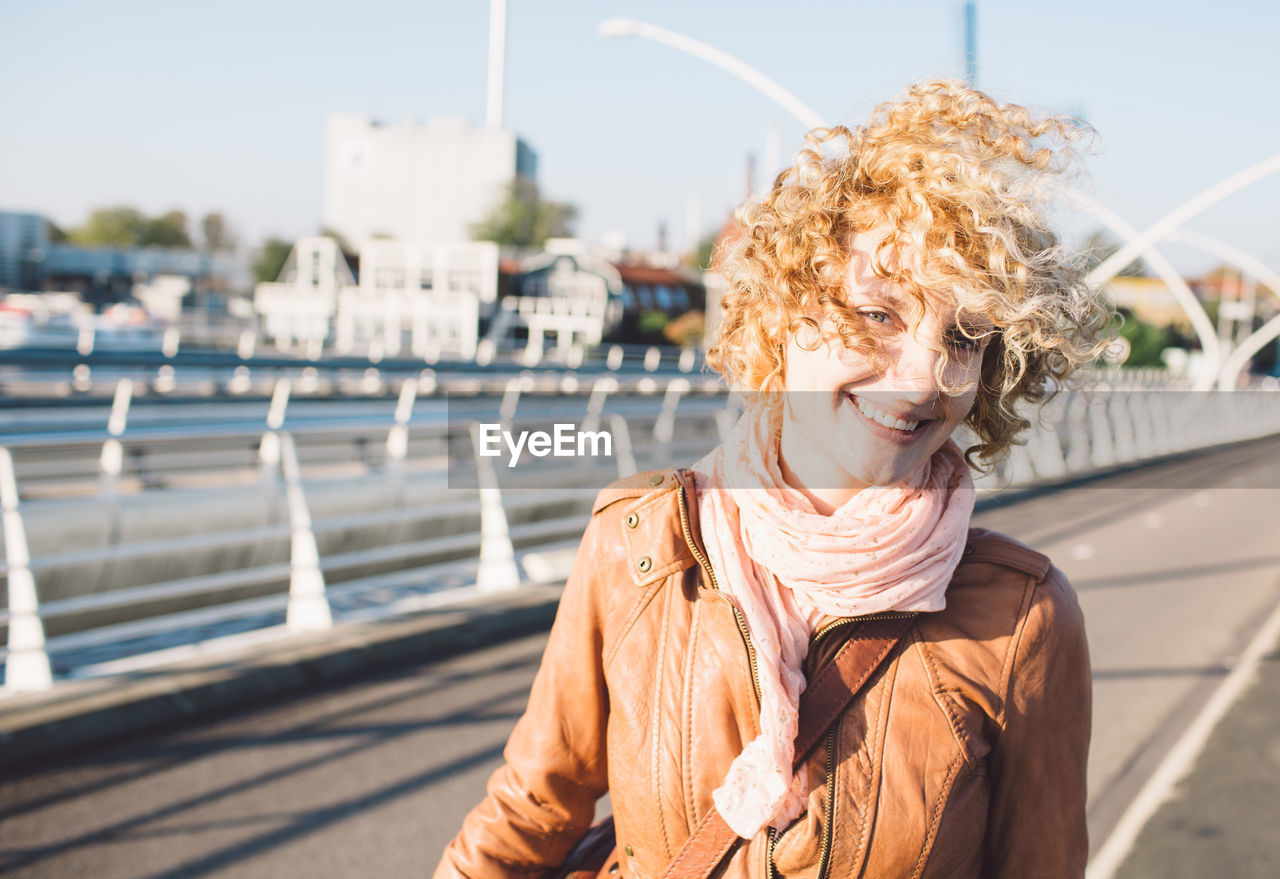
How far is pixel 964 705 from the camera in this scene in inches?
58.2

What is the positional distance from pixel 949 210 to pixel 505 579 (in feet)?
21.9

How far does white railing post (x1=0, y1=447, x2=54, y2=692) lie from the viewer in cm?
512

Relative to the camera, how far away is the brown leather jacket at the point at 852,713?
1471 mm

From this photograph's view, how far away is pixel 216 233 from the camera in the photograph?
131500 mm

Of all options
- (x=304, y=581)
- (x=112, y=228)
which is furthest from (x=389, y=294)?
(x=112, y=228)

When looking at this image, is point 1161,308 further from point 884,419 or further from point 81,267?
point 81,267

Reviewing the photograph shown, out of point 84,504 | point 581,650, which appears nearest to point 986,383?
point 581,650

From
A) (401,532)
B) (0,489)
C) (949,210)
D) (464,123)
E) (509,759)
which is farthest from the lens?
(464,123)

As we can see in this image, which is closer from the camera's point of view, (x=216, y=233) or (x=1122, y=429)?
(x=1122, y=429)

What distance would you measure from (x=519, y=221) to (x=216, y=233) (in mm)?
51156

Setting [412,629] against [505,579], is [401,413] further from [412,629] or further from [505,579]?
[412,629]

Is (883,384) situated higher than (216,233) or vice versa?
(216,233)

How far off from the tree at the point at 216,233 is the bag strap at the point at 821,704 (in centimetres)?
14086

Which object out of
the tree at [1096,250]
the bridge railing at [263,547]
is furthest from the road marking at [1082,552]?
the tree at [1096,250]
